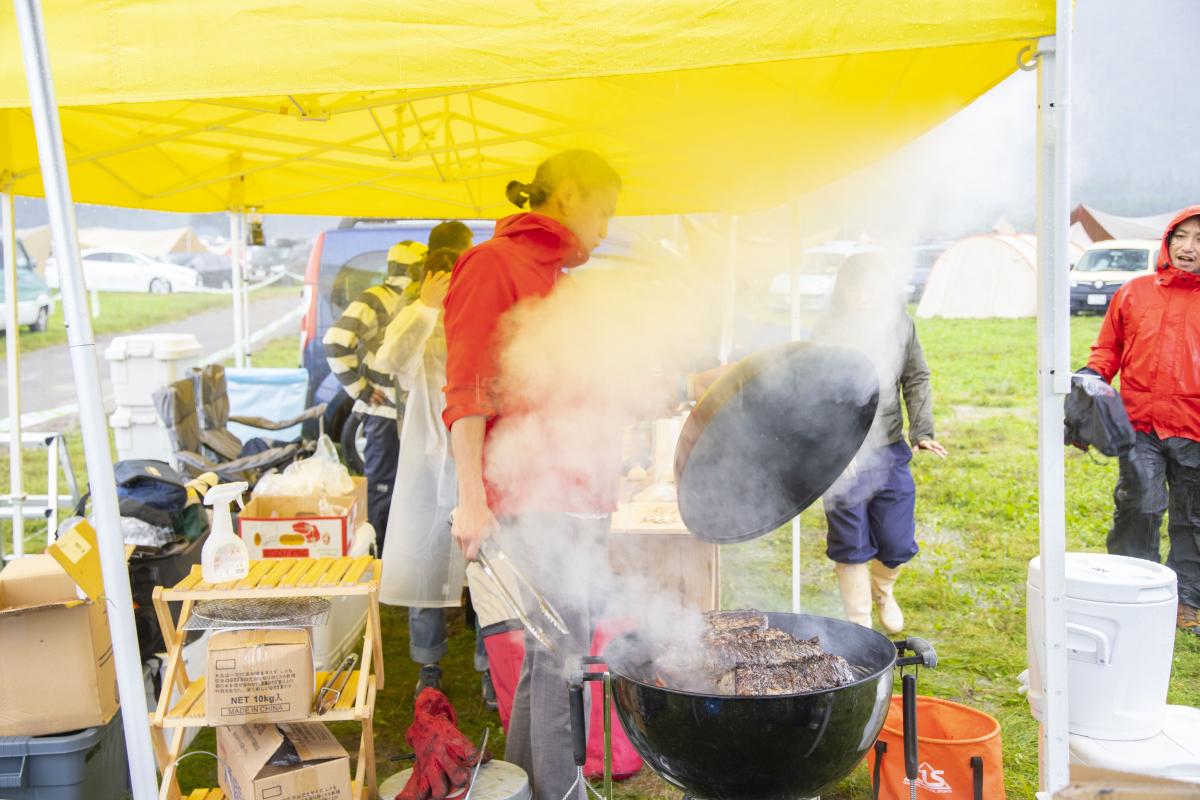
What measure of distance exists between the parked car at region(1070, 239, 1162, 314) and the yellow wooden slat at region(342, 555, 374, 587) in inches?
360

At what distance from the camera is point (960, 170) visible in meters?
2.78

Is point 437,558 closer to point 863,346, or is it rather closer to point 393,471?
point 393,471

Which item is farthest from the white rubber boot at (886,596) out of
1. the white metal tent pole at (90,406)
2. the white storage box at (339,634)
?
the white metal tent pole at (90,406)

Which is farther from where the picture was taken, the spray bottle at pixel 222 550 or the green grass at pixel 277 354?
the green grass at pixel 277 354

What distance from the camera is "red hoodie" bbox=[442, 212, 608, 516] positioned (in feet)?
7.45

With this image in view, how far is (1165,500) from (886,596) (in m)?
1.41

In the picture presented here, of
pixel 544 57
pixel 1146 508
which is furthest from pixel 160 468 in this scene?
pixel 1146 508

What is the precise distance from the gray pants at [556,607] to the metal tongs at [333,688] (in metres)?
0.53

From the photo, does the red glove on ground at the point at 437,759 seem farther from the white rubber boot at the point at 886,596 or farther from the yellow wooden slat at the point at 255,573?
the white rubber boot at the point at 886,596

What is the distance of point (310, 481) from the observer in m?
3.57

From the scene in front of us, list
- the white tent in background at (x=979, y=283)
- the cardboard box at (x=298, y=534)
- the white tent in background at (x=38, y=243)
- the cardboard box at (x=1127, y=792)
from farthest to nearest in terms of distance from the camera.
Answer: the white tent in background at (x=38, y=243), the white tent in background at (x=979, y=283), the cardboard box at (x=298, y=534), the cardboard box at (x=1127, y=792)

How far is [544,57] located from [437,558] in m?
2.25

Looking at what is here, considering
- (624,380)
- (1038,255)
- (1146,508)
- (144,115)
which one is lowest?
(1146,508)

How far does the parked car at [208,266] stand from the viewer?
26547mm
